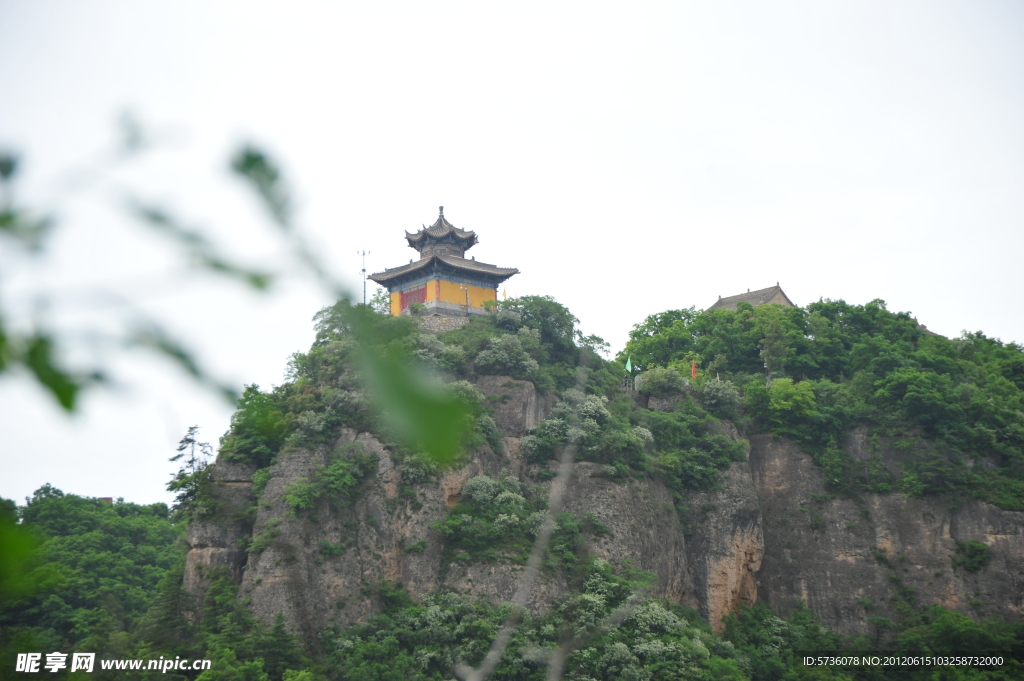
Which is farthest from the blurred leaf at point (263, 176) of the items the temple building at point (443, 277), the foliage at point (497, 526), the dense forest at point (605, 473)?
the temple building at point (443, 277)

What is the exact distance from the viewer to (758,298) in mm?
42406

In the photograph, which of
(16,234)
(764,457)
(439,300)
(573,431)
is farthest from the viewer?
(439,300)

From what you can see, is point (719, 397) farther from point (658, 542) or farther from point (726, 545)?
point (658, 542)

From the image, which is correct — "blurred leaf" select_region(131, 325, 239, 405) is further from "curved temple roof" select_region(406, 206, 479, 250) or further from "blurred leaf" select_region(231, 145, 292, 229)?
"curved temple roof" select_region(406, 206, 479, 250)

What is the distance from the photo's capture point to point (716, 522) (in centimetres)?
2733

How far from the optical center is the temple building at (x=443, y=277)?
3266 cm

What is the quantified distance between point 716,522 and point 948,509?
6840mm

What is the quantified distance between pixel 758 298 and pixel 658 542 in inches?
800

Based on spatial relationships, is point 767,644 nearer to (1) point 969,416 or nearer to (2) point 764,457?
(2) point 764,457

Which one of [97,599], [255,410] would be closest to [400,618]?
[97,599]

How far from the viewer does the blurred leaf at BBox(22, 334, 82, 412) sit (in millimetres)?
1768

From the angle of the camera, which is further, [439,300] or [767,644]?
[439,300]

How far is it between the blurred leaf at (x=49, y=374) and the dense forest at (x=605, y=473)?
13.1m

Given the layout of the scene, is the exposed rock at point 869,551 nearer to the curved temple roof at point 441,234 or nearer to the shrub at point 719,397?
the shrub at point 719,397
